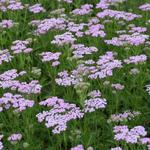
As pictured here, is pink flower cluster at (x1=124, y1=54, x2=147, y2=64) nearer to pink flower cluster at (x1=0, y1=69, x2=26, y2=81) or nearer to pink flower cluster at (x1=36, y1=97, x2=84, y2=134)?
pink flower cluster at (x1=36, y1=97, x2=84, y2=134)

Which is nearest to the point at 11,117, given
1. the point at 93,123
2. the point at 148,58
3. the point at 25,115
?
the point at 25,115

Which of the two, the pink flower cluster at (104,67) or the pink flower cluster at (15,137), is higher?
the pink flower cluster at (104,67)

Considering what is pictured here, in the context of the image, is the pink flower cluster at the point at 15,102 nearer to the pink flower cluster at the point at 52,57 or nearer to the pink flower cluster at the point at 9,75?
the pink flower cluster at the point at 9,75

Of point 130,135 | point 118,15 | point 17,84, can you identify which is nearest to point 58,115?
point 130,135

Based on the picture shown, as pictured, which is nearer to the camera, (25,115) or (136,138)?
(136,138)

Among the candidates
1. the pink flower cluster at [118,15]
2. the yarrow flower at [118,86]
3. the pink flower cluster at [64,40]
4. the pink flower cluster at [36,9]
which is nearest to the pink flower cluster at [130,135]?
the yarrow flower at [118,86]

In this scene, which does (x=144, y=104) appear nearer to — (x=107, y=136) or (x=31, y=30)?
(x=107, y=136)
